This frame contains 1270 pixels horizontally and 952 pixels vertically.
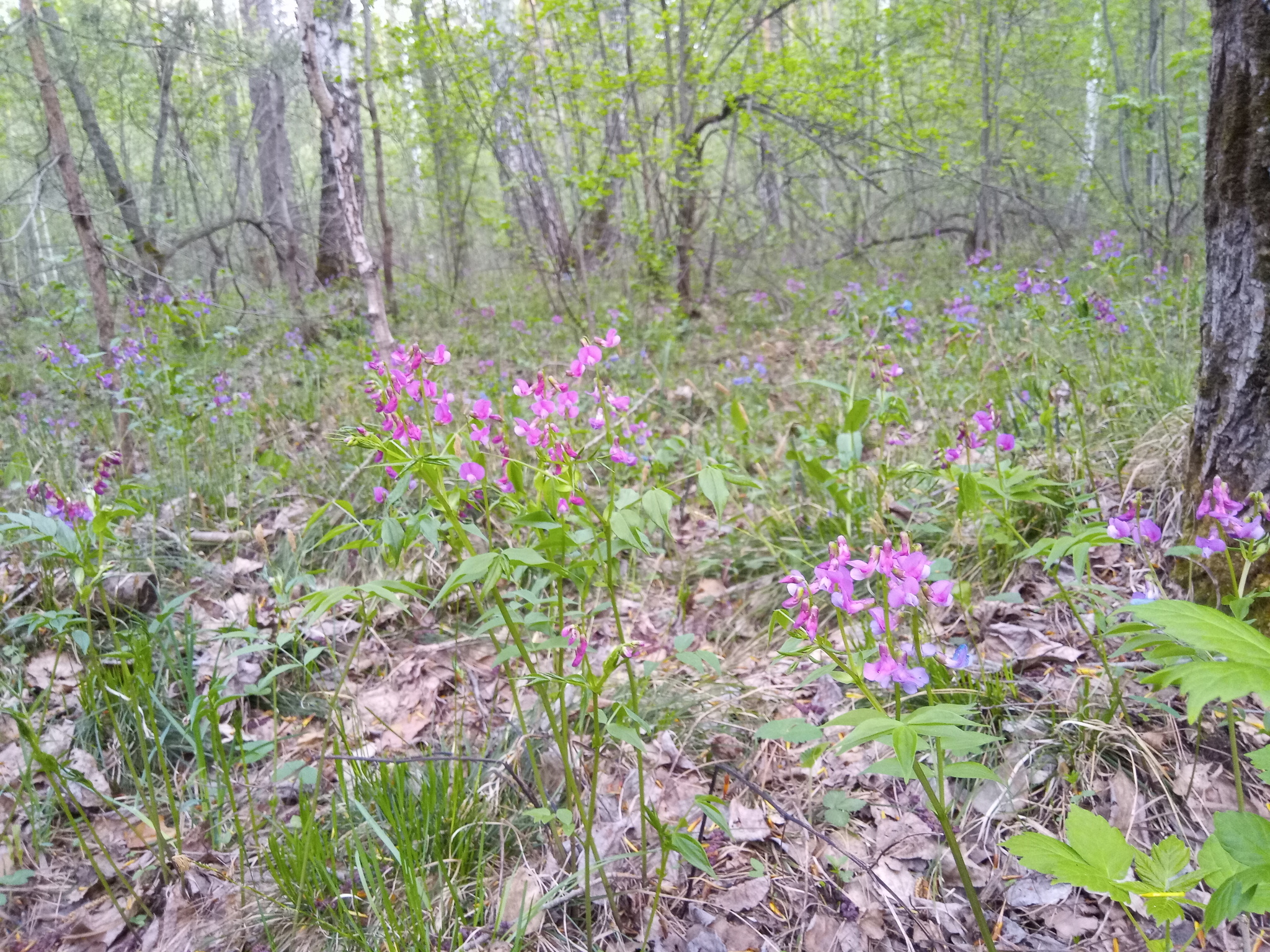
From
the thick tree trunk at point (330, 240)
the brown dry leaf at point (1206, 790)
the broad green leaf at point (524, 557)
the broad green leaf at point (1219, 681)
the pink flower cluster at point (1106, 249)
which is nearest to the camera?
the broad green leaf at point (1219, 681)

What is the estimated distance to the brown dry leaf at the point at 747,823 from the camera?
154 cm

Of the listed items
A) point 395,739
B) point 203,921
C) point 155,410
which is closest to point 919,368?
point 395,739

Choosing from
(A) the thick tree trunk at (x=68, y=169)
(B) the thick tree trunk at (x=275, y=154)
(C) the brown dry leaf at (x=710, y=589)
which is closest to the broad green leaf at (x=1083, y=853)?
(C) the brown dry leaf at (x=710, y=589)

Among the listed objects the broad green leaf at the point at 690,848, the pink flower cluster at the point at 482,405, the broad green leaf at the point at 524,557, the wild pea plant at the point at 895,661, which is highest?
the pink flower cluster at the point at 482,405

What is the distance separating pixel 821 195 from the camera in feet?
37.7

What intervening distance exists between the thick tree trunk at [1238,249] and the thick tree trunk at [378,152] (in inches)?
205

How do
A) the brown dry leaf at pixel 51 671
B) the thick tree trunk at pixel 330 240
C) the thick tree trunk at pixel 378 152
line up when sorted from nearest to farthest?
the brown dry leaf at pixel 51 671 → the thick tree trunk at pixel 378 152 → the thick tree trunk at pixel 330 240

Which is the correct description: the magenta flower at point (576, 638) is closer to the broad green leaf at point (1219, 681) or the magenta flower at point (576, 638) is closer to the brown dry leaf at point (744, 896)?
the brown dry leaf at point (744, 896)

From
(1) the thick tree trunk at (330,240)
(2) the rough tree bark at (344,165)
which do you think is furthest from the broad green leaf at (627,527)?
(1) the thick tree trunk at (330,240)

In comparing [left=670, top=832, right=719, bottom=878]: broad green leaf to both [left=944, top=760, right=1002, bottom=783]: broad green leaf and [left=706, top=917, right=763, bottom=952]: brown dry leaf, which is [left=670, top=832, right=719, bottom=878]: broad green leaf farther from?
[left=944, top=760, right=1002, bottom=783]: broad green leaf

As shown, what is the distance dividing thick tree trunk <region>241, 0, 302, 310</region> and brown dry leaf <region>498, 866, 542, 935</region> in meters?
6.32

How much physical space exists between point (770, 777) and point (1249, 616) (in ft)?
3.56

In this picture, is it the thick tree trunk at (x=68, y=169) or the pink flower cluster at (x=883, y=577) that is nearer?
the pink flower cluster at (x=883, y=577)

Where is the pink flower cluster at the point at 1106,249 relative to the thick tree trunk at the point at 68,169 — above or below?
below
